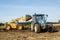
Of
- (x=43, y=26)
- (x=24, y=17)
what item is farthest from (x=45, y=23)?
(x=24, y=17)

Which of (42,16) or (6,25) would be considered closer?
(42,16)

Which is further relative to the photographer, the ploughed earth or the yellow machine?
the yellow machine

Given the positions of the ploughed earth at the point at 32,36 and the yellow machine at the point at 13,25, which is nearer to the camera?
the ploughed earth at the point at 32,36

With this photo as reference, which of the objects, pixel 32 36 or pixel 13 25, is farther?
pixel 13 25

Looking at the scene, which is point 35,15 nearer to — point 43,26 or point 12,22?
point 43,26

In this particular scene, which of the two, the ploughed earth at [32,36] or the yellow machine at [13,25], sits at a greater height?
the yellow machine at [13,25]

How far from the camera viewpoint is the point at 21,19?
78.5 feet

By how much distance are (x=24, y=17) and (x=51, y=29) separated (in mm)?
4495

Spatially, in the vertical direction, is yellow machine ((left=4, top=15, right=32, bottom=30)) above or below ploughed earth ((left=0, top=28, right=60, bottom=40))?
above

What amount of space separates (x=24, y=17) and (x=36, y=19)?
3.10m

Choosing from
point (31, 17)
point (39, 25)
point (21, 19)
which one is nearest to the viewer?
point (39, 25)

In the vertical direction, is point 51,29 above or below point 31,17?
below

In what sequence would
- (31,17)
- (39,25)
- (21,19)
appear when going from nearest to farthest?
(39,25), (31,17), (21,19)

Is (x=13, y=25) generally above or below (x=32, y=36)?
above
